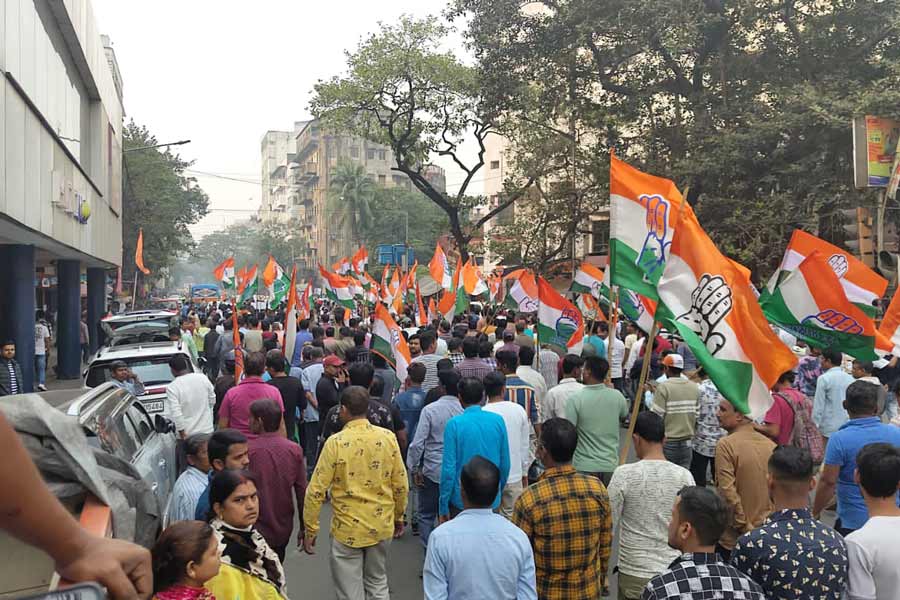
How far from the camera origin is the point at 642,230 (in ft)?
19.2

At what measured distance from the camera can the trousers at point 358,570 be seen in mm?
5152

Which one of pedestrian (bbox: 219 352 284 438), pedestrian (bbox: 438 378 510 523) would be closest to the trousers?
pedestrian (bbox: 438 378 510 523)

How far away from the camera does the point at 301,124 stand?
128 m

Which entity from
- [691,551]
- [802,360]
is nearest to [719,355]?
[691,551]

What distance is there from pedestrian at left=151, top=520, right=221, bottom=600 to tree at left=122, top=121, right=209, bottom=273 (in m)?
40.2

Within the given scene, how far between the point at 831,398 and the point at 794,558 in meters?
5.07

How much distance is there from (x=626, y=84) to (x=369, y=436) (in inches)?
715

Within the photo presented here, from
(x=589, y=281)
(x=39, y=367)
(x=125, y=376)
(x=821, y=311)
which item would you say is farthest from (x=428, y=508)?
(x=39, y=367)

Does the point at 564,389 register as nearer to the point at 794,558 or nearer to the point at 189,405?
the point at 189,405

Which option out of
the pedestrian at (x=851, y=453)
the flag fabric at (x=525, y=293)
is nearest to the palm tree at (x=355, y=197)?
the flag fabric at (x=525, y=293)

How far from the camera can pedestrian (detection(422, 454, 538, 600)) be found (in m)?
3.61

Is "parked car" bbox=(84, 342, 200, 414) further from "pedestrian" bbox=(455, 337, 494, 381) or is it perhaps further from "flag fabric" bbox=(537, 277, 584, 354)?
"flag fabric" bbox=(537, 277, 584, 354)

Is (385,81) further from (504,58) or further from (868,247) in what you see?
(868,247)

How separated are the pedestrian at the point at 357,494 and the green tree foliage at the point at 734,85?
1224cm
